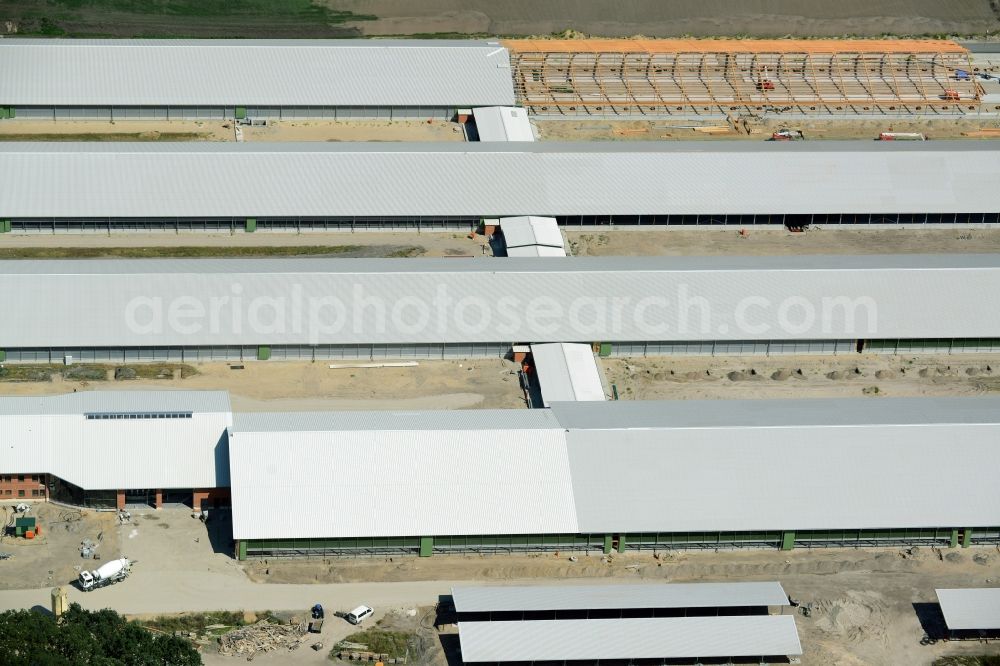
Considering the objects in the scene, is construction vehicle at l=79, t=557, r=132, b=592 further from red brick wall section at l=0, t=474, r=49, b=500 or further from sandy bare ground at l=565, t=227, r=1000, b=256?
sandy bare ground at l=565, t=227, r=1000, b=256

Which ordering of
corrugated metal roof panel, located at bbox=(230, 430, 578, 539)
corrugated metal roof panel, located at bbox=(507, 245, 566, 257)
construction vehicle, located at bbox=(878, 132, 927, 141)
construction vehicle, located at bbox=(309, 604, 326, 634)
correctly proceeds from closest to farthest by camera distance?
construction vehicle, located at bbox=(309, 604, 326, 634) < corrugated metal roof panel, located at bbox=(230, 430, 578, 539) < corrugated metal roof panel, located at bbox=(507, 245, 566, 257) < construction vehicle, located at bbox=(878, 132, 927, 141)

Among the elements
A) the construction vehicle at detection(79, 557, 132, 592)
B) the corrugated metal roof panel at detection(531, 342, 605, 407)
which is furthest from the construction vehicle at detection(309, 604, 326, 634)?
the corrugated metal roof panel at detection(531, 342, 605, 407)

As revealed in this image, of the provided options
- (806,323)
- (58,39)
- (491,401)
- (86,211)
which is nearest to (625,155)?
(806,323)

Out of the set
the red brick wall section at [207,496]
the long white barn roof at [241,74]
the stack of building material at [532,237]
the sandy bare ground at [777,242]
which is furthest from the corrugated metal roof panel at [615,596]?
the long white barn roof at [241,74]

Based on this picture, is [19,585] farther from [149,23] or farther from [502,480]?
[149,23]

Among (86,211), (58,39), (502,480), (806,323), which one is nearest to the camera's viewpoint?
(502,480)

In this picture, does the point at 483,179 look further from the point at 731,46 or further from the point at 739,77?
the point at 731,46

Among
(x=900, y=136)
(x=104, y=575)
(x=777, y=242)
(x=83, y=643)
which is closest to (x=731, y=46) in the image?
(x=900, y=136)
